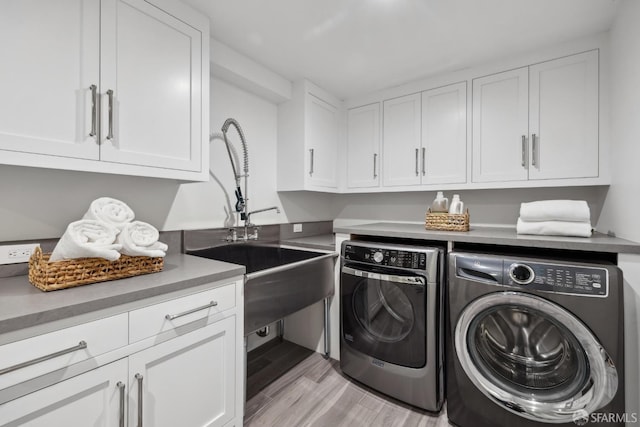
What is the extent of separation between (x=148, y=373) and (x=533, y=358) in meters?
1.80

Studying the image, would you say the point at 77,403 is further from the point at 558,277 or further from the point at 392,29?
the point at 392,29

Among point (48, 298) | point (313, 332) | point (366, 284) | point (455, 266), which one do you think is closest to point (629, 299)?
point (455, 266)

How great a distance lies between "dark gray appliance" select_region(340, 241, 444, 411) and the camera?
1.60 meters

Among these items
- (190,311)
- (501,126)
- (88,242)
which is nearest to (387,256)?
(190,311)

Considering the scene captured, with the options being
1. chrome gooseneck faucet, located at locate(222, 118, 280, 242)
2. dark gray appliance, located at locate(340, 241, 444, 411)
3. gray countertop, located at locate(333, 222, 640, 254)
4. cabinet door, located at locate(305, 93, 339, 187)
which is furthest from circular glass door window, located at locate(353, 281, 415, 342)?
cabinet door, located at locate(305, 93, 339, 187)

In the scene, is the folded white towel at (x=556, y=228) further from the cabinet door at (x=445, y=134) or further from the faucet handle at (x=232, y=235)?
the faucet handle at (x=232, y=235)

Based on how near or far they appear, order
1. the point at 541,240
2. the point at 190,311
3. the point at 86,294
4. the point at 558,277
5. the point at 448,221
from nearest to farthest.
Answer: the point at 86,294 < the point at 190,311 < the point at 558,277 < the point at 541,240 < the point at 448,221

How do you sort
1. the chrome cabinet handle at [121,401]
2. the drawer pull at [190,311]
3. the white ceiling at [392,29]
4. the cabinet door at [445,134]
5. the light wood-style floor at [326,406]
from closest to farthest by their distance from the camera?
1. the chrome cabinet handle at [121,401]
2. the drawer pull at [190,311]
3. the white ceiling at [392,29]
4. the light wood-style floor at [326,406]
5. the cabinet door at [445,134]

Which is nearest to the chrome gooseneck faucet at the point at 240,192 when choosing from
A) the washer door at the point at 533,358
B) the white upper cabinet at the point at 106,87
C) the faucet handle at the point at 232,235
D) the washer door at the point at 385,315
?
the faucet handle at the point at 232,235

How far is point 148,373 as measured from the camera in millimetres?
1014

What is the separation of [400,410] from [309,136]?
201 centimetres

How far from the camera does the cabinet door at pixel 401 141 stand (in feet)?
7.40

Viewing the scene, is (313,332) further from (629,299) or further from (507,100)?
(507,100)

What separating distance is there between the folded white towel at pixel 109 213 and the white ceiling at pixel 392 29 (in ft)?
3.63
